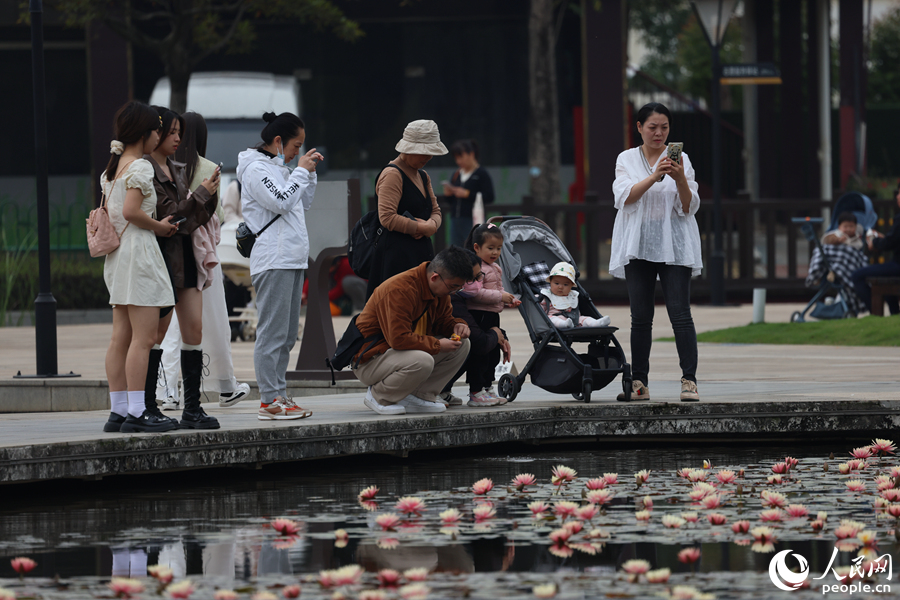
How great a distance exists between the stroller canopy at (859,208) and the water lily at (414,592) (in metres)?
11.2

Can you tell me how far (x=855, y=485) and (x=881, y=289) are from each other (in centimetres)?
788

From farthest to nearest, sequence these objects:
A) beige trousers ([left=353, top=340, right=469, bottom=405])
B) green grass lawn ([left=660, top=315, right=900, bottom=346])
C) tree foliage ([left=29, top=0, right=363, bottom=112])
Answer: tree foliage ([left=29, top=0, right=363, bottom=112]) < green grass lawn ([left=660, top=315, right=900, bottom=346]) < beige trousers ([left=353, top=340, right=469, bottom=405])

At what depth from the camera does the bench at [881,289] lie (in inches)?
518

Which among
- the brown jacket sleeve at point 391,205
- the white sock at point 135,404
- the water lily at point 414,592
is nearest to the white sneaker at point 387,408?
the brown jacket sleeve at point 391,205

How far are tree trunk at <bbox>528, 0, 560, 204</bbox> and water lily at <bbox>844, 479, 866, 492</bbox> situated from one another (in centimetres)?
1636

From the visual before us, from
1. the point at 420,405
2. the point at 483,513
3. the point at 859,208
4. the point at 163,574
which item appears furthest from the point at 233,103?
the point at 163,574

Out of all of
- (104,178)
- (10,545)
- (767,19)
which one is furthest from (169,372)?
(767,19)

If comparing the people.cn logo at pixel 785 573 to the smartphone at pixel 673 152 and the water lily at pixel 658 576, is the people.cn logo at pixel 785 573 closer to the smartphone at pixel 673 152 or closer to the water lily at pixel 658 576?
the water lily at pixel 658 576

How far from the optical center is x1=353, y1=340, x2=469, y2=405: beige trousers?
23.4ft

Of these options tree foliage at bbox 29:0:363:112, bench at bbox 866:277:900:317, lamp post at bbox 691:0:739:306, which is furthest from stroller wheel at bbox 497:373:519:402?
tree foliage at bbox 29:0:363:112

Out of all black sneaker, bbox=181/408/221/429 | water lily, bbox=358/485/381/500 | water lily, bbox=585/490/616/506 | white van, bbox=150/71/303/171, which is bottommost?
water lily, bbox=358/485/381/500

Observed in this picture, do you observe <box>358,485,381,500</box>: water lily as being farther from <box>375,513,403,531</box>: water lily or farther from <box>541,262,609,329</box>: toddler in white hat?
<box>541,262,609,329</box>: toddler in white hat

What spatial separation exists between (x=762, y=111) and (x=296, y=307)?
66.2 ft

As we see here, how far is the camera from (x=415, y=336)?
7.05m
